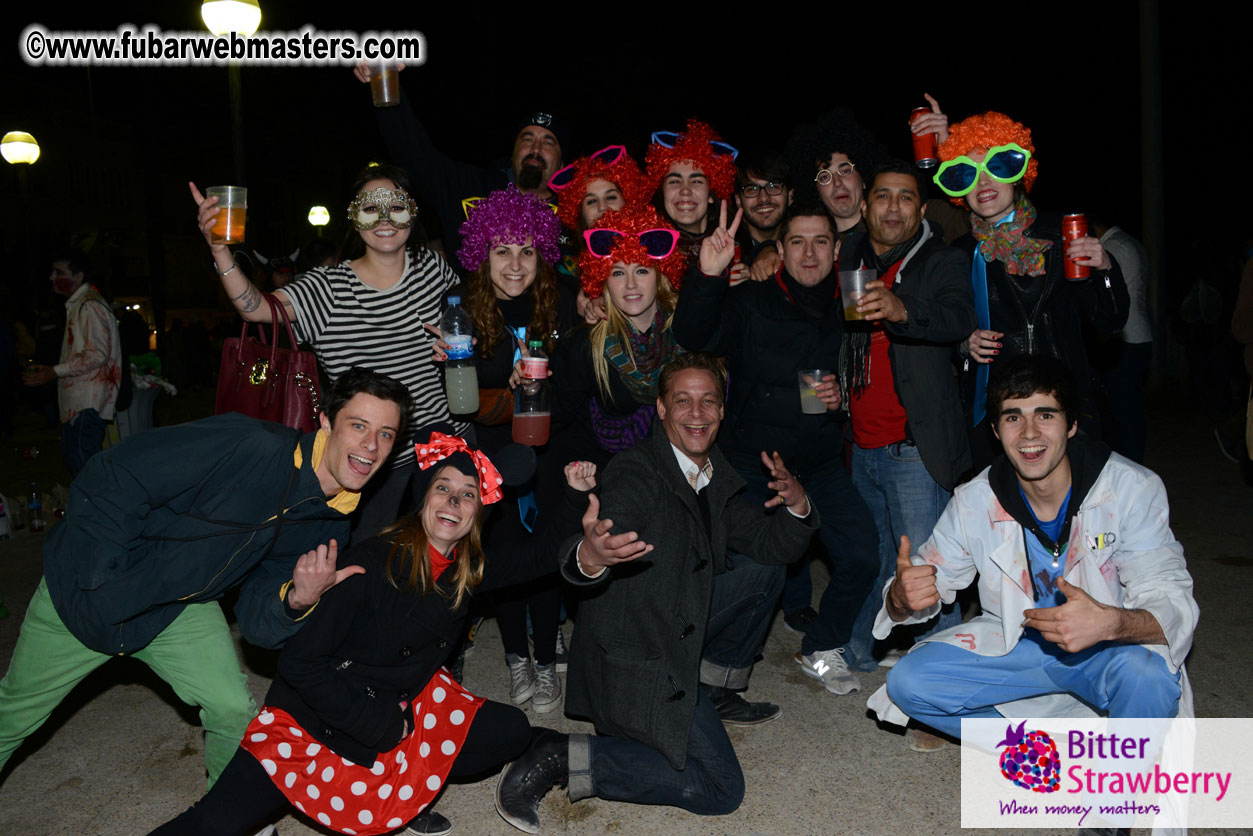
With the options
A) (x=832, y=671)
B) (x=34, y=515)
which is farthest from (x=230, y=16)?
(x=832, y=671)

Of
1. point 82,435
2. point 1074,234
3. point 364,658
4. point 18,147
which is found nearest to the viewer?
point 364,658

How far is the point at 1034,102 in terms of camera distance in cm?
2481

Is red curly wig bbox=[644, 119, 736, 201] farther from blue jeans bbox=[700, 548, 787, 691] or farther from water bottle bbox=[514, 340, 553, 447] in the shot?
blue jeans bbox=[700, 548, 787, 691]

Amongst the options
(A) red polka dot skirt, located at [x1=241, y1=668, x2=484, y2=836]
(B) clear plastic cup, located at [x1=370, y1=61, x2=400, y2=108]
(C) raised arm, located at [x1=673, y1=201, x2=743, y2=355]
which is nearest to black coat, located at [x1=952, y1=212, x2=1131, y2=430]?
(C) raised arm, located at [x1=673, y1=201, x2=743, y2=355]

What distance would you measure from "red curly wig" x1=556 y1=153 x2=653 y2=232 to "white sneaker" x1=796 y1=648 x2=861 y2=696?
8.87 ft

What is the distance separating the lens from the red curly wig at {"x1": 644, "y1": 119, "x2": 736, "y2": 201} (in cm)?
520

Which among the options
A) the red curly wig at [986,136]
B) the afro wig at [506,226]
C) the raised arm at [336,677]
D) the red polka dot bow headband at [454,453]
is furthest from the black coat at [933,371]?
the raised arm at [336,677]

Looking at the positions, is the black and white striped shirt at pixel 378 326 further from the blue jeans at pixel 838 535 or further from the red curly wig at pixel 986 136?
the red curly wig at pixel 986 136

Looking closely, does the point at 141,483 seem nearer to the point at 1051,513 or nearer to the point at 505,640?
the point at 505,640

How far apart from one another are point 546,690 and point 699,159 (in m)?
3.17

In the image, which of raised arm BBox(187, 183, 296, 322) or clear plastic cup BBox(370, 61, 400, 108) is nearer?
raised arm BBox(187, 183, 296, 322)

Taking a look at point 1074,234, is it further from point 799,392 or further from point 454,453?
point 454,453

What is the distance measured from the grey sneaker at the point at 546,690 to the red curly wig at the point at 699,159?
2.86 metres

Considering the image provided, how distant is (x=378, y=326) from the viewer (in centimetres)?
416
